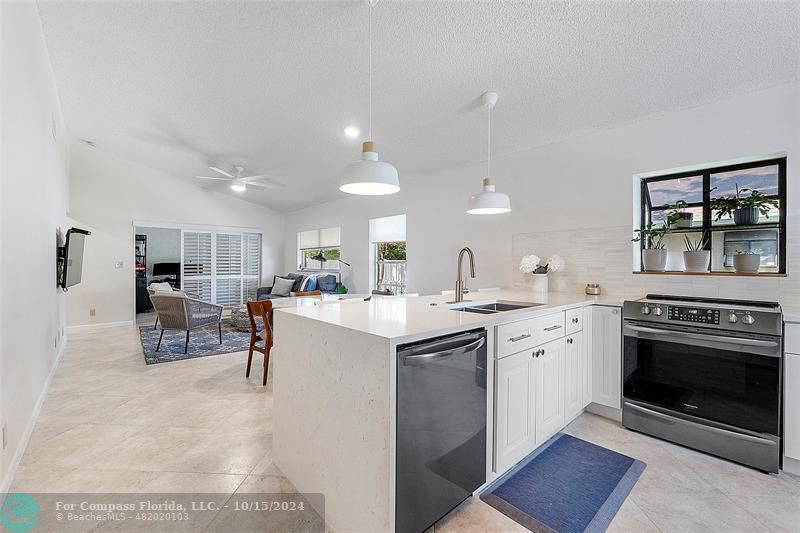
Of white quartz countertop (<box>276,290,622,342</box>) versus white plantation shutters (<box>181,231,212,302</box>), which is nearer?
white quartz countertop (<box>276,290,622,342</box>)

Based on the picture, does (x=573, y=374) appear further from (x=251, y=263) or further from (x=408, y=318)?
(x=251, y=263)

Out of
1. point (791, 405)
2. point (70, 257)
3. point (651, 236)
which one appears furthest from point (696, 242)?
point (70, 257)

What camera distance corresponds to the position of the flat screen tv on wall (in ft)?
12.3

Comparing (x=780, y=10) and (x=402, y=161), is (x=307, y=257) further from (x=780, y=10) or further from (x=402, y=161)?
(x=780, y=10)

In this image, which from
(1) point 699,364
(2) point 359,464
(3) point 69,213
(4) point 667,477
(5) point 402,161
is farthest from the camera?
(3) point 69,213

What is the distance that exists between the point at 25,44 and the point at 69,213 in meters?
4.54

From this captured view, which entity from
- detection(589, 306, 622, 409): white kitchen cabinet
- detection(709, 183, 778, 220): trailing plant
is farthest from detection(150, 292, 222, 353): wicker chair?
detection(709, 183, 778, 220): trailing plant

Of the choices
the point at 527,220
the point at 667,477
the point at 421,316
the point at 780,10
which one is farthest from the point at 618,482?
the point at 780,10

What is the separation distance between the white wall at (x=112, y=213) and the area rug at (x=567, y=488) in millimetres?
7141

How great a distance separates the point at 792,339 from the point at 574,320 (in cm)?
111

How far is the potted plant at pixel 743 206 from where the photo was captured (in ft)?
8.18

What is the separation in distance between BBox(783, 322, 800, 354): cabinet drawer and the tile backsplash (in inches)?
22.5

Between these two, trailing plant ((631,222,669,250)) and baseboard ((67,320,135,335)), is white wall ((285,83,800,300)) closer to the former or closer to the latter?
trailing plant ((631,222,669,250))

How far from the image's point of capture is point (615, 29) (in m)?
2.04
